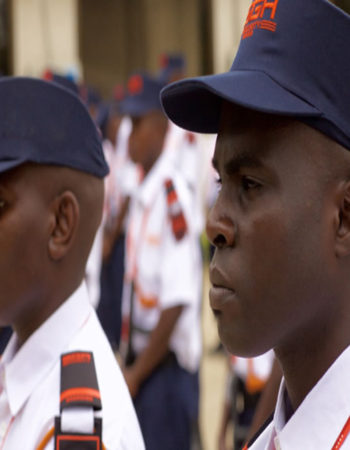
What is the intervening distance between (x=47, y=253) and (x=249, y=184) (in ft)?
2.33

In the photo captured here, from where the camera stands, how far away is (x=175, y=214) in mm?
3789

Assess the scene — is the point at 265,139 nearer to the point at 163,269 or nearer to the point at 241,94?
the point at 241,94

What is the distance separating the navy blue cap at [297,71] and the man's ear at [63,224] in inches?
24.5

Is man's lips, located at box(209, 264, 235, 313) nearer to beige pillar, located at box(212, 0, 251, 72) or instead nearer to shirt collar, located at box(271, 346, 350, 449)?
shirt collar, located at box(271, 346, 350, 449)

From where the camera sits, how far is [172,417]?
3.57m

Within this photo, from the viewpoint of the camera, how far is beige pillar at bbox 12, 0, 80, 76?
1144 cm

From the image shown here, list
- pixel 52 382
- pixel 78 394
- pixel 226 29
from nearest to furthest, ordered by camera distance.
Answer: pixel 78 394 < pixel 52 382 < pixel 226 29

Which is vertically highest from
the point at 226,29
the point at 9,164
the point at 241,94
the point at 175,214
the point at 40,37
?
the point at 241,94

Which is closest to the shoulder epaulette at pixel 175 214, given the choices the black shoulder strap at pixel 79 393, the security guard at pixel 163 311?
the security guard at pixel 163 311

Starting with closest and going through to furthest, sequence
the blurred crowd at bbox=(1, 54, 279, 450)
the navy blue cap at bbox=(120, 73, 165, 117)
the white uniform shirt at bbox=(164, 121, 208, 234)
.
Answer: the blurred crowd at bbox=(1, 54, 279, 450) → the navy blue cap at bbox=(120, 73, 165, 117) → the white uniform shirt at bbox=(164, 121, 208, 234)

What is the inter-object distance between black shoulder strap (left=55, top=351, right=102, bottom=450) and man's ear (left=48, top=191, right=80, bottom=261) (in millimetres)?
228

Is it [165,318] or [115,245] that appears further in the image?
[115,245]

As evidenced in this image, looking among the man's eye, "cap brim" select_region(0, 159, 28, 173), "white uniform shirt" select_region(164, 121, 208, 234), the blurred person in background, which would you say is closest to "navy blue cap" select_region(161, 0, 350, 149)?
the man's eye

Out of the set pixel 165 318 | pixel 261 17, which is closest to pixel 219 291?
pixel 261 17
